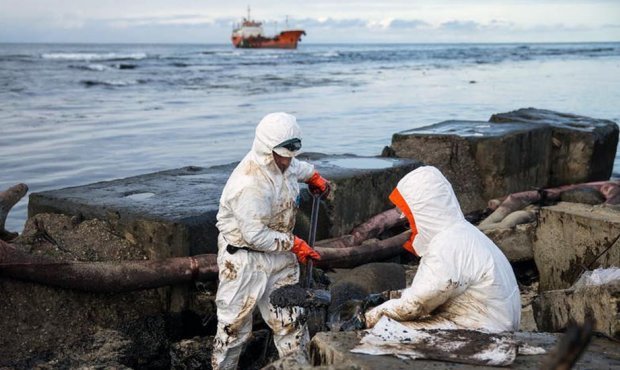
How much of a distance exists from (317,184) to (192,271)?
41.7 inches

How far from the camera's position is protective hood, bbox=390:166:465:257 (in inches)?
179

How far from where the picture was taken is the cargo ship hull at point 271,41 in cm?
9381

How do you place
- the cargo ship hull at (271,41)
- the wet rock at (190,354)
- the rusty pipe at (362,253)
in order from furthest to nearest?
the cargo ship hull at (271,41)
the rusty pipe at (362,253)
the wet rock at (190,354)

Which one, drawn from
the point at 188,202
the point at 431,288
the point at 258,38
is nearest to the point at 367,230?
the point at 188,202

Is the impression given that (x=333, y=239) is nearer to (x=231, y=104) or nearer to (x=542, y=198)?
(x=542, y=198)

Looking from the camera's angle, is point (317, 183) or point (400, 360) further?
point (317, 183)

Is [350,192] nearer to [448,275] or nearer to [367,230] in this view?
[367,230]

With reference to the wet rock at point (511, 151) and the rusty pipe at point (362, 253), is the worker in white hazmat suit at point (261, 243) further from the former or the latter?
the wet rock at point (511, 151)

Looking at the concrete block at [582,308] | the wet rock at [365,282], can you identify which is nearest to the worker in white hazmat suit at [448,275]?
the concrete block at [582,308]

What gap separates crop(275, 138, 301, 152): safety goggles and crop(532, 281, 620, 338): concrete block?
1859mm

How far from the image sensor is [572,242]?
7.01 meters

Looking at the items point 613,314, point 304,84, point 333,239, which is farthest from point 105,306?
point 304,84

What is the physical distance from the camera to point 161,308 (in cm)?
604

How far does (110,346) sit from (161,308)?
0.61 m
